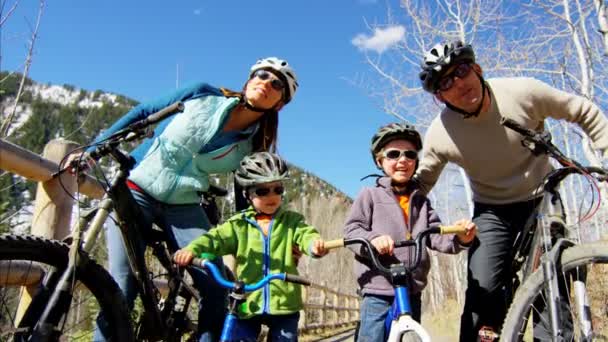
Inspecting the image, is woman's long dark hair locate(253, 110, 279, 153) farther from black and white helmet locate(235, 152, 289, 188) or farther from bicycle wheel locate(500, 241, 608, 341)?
bicycle wheel locate(500, 241, 608, 341)

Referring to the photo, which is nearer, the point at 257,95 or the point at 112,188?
the point at 112,188

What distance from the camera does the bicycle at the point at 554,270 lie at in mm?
2398

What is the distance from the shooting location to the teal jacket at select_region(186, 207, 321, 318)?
263 cm

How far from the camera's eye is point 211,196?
142 inches

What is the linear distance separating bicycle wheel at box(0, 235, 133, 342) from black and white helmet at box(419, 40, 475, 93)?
7.49ft

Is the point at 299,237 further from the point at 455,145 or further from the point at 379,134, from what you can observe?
the point at 455,145

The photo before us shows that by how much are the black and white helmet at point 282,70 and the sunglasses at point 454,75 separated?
1017 millimetres

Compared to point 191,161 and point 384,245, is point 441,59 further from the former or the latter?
point 191,161

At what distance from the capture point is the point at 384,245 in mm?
2428

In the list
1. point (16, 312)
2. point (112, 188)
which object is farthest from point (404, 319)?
point (16, 312)

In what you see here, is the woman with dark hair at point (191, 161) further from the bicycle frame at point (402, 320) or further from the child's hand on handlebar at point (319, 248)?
the bicycle frame at point (402, 320)

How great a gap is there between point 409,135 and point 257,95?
3.48ft

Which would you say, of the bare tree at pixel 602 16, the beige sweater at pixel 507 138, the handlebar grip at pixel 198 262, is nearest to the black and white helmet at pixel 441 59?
the beige sweater at pixel 507 138

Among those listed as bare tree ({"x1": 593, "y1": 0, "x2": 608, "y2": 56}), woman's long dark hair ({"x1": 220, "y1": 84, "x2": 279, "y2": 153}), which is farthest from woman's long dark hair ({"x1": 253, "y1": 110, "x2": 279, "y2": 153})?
bare tree ({"x1": 593, "y1": 0, "x2": 608, "y2": 56})
